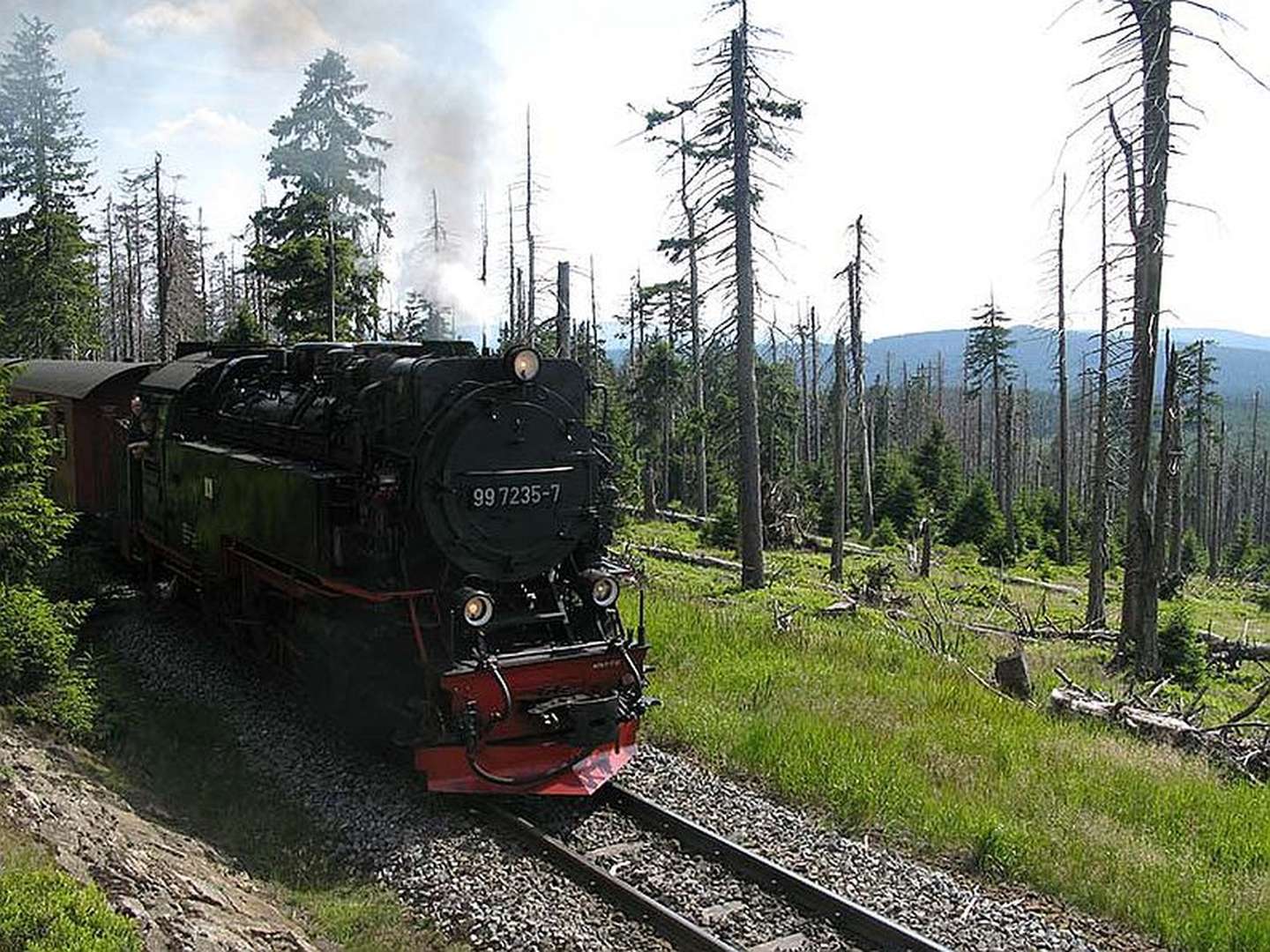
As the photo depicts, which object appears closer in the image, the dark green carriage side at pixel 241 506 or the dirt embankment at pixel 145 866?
the dirt embankment at pixel 145 866

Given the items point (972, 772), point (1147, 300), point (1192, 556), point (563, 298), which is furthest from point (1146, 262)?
point (1192, 556)

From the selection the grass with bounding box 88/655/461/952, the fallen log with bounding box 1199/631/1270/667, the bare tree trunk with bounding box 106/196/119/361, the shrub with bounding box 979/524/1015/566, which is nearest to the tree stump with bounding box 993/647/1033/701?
the grass with bounding box 88/655/461/952

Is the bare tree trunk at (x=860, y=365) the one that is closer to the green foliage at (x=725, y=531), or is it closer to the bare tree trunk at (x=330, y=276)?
the green foliage at (x=725, y=531)

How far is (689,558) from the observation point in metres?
25.8

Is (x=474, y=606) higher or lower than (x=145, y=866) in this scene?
higher

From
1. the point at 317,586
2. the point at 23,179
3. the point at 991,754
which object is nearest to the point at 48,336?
the point at 23,179

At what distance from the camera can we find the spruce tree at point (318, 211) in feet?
92.5

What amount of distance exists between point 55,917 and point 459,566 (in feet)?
13.6

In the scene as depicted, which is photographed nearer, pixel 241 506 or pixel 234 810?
pixel 234 810

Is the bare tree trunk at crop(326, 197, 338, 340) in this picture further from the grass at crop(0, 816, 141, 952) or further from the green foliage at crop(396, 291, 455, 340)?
the grass at crop(0, 816, 141, 952)

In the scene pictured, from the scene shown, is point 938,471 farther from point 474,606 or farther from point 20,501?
point 20,501

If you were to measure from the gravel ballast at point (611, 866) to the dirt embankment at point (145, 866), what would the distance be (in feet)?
3.03

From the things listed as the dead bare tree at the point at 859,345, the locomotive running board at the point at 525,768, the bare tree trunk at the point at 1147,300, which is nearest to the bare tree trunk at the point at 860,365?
the dead bare tree at the point at 859,345

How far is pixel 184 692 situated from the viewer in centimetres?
1134
